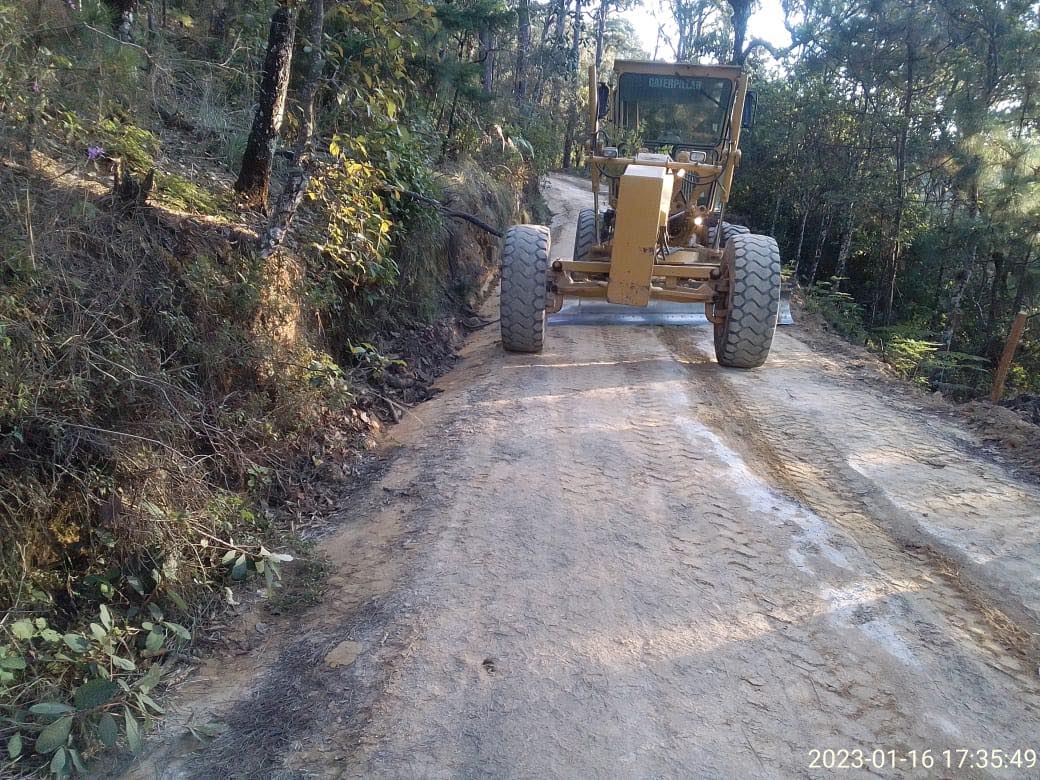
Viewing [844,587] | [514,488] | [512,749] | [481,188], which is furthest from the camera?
[481,188]

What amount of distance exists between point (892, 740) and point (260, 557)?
3060mm

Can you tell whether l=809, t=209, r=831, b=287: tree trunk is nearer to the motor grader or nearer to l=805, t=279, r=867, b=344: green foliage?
l=805, t=279, r=867, b=344: green foliage

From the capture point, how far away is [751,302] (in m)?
7.21

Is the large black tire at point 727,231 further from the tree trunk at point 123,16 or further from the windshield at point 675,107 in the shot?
the tree trunk at point 123,16

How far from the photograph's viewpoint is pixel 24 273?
3418 millimetres

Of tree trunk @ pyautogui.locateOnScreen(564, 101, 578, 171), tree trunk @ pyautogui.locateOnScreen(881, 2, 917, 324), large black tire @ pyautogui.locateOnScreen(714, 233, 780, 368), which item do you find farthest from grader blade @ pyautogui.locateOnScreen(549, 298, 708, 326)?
tree trunk @ pyautogui.locateOnScreen(564, 101, 578, 171)

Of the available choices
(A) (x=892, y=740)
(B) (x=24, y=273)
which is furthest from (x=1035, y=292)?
(B) (x=24, y=273)

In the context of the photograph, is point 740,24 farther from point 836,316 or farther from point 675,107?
point 675,107

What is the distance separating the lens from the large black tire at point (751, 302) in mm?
7242

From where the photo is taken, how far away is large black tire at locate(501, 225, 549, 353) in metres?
7.57

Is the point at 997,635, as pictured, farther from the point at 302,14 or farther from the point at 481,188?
the point at 481,188

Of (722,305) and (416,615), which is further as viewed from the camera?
(722,305)

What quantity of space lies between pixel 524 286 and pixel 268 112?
296cm

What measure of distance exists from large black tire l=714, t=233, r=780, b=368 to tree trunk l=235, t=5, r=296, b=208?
4562 millimetres
